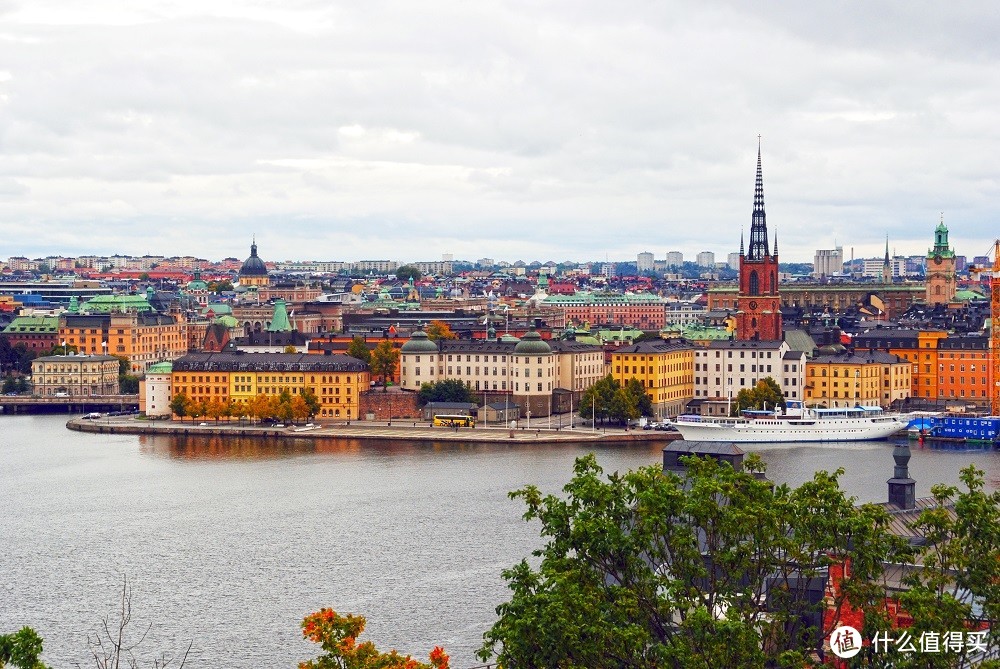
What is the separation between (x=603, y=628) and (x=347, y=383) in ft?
123

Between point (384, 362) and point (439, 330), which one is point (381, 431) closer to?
point (384, 362)

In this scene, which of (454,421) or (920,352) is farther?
(920,352)

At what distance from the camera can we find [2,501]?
101ft

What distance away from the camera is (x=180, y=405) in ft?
156

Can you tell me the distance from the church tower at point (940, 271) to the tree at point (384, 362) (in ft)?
131

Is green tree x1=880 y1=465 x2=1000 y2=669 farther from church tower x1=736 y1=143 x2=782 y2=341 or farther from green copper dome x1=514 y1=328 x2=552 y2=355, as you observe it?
church tower x1=736 y1=143 x2=782 y2=341

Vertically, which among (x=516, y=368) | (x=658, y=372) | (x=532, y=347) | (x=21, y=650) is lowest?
(x=658, y=372)

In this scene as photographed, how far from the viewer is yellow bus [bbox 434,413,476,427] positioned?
4566 centimetres

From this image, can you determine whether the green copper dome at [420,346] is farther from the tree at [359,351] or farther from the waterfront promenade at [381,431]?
the waterfront promenade at [381,431]

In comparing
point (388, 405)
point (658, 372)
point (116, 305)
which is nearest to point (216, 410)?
point (388, 405)

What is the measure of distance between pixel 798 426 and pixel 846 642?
106 ft

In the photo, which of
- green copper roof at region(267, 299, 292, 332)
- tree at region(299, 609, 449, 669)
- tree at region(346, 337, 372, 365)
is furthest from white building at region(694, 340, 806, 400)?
tree at region(299, 609, 449, 669)

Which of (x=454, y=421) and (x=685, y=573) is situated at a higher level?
(x=685, y=573)

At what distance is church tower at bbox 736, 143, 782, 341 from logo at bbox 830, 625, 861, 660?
147 ft
